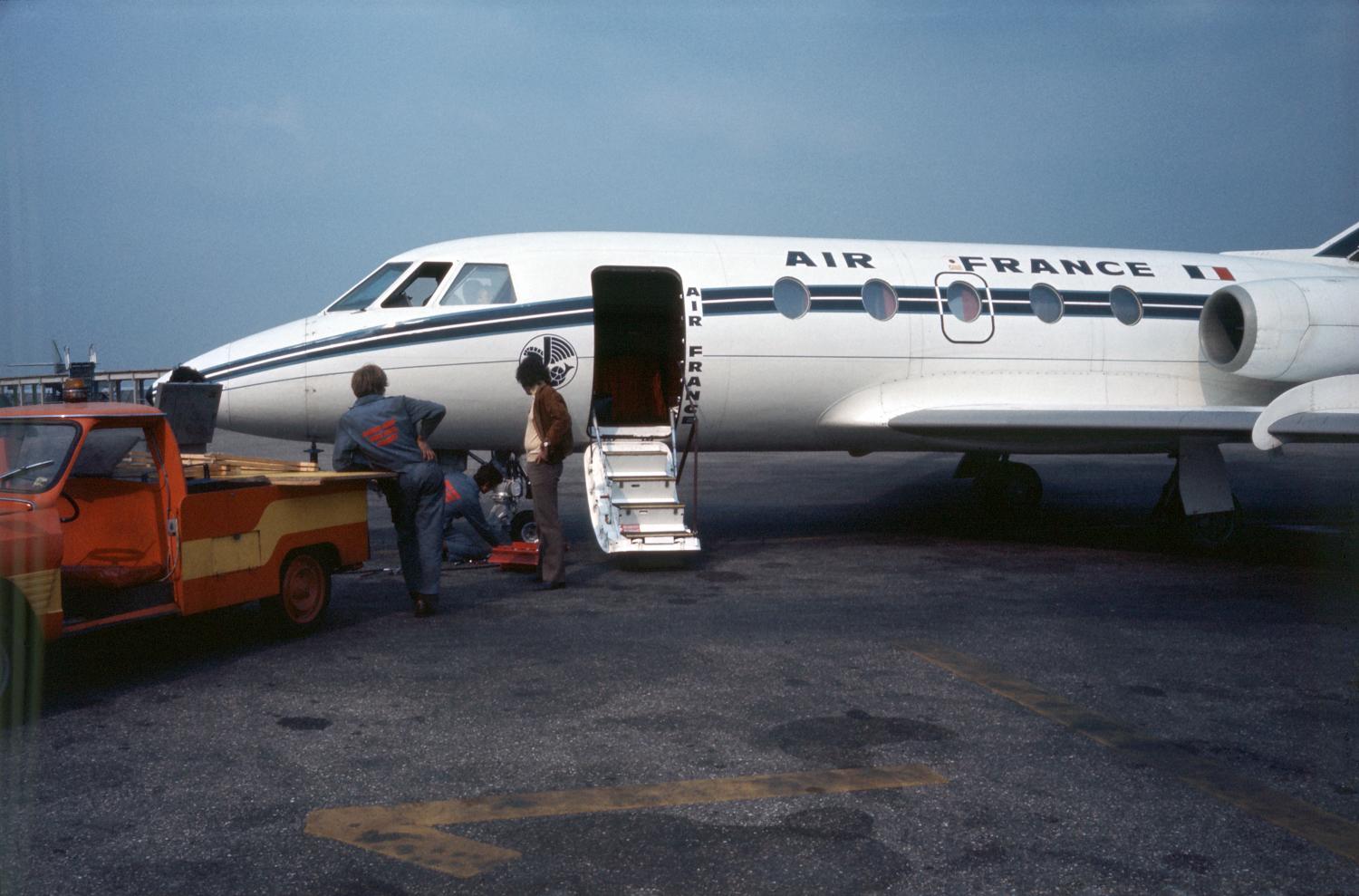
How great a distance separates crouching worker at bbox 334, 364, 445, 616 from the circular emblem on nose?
8.73ft

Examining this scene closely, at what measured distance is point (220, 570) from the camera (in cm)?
607

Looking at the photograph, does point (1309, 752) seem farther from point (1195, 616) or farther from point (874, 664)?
point (1195, 616)

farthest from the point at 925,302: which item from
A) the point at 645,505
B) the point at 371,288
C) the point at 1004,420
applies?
the point at 371,288

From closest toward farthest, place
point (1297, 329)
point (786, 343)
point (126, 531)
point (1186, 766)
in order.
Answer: point (1186, 766) → point (126, 531) → point (786, 343) → point (1297, 329)

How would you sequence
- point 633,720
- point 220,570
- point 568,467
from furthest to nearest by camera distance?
point 568,467, point 220,570, point 633,720

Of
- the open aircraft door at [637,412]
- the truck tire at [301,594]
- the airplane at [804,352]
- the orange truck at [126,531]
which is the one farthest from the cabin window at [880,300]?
the truck tire at [301,594]

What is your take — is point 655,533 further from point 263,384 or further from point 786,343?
point 263,384

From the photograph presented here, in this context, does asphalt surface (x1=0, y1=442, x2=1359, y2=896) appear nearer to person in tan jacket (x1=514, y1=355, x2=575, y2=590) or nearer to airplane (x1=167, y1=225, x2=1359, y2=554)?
person in tan jacket (x1=514, y1=355, x2=575, y2=590)

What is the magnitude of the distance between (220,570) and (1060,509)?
39.7 ft

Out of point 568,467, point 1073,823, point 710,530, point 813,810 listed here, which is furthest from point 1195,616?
point 568,467

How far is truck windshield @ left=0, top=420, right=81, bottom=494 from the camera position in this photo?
17.8 feet

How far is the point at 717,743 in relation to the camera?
4.74m

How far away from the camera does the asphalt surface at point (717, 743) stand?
354 centimetres

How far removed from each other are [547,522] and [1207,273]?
9.14 metres
